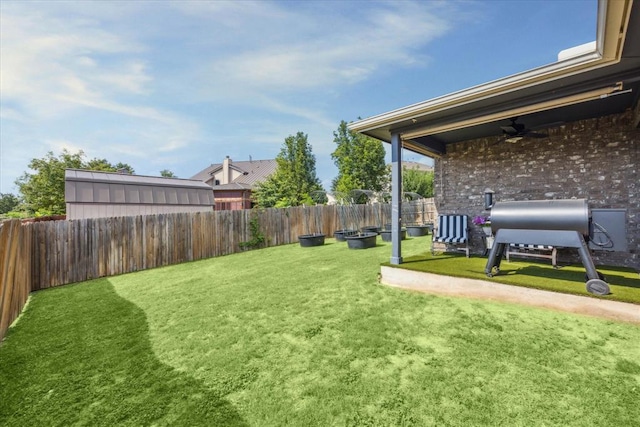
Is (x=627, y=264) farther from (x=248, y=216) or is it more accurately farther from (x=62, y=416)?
(x=248, y=216)

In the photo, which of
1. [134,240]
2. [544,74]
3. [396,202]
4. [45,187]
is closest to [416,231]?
[396,202]

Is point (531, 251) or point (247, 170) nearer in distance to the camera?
point (531, 251)

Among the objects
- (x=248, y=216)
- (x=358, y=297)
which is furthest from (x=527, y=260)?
(x=248, y=216)

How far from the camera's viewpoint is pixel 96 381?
7.83 ft

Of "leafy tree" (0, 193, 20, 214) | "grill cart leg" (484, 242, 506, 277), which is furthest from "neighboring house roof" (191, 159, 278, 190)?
"leafy tree" (0, 193, 20, 214)

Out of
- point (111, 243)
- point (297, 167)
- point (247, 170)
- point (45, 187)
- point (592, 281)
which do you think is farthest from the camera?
point (247, 170)

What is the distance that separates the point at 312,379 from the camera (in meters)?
2.30

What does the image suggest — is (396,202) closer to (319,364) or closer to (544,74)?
(544,74)

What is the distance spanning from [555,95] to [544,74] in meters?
0.54

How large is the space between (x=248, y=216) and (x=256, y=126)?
12.0 metres

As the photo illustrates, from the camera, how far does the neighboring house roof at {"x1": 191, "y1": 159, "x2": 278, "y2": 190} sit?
94.3 feet

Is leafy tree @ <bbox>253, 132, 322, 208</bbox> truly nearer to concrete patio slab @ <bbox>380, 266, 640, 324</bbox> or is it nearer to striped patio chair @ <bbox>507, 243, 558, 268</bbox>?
striped patio chair @ <bbox>507, 243, 558, 268</bbox>

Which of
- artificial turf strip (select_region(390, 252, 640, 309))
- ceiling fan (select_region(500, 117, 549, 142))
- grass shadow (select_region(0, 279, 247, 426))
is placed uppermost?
ceiling fan (select_region(500, 117, 549, 142))

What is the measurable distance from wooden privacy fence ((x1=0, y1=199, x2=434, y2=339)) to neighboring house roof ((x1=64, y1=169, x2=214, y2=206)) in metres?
5.60
